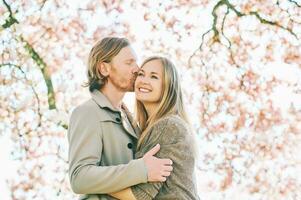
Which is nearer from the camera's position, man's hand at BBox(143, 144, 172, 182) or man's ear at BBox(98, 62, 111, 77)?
man's hand at BBox(143, 144, 172, 182)

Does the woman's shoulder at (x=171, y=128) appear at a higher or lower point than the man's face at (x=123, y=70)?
lower

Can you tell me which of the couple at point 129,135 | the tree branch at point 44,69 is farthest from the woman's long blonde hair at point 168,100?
the tree branch at point 44,69

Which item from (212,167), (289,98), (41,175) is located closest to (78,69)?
(41,175)

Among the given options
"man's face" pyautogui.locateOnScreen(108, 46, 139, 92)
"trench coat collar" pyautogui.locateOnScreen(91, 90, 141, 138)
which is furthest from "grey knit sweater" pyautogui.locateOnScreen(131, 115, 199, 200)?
"man's face" pyautogui.locateOnScreen(108, 46, 139, 92)

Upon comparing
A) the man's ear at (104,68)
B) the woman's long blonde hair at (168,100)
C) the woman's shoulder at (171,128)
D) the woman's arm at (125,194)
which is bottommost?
the woman's arm at (125,194)

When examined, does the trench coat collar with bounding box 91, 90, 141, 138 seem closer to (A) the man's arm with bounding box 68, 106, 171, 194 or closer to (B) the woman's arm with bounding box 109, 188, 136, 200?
(A) the man's arm with bounding box 68, 106, 171, 194

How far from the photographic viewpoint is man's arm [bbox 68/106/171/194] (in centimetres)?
251

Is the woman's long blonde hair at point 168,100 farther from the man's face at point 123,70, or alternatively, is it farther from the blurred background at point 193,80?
the blurred background at point 193,80

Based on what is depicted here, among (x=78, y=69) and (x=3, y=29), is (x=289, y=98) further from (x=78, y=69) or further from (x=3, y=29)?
(x=3, y=29)

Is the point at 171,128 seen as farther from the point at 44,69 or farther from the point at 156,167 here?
the point at 44,69

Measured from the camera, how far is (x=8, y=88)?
5020mm

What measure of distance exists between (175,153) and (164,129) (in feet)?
0.32

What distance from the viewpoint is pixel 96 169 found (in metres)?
2.53

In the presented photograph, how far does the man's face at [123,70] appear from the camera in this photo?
2803mm
